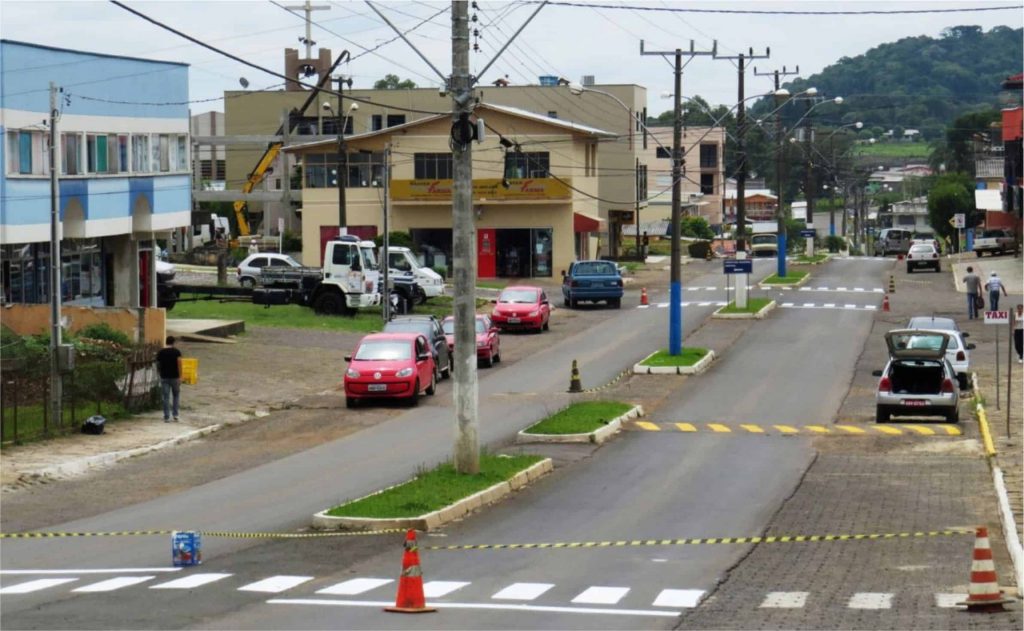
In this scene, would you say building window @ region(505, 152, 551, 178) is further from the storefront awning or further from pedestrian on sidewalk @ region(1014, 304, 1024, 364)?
pedestrian on sidewalk @ region(1014, 304, 1024, 364)

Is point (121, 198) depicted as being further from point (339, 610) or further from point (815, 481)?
point (339, 610)

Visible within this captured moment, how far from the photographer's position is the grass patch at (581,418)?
31641 mm

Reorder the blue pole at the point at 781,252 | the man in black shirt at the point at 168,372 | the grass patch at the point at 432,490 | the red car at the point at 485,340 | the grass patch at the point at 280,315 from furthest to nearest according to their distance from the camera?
1. the blue pole at the point at 781,252
2. the grass patch at the point at 280,315
3. the red car at the point at 485,340
4. the man in black shirt at the point at 168,372
5. the grass patch at the point at 432,490

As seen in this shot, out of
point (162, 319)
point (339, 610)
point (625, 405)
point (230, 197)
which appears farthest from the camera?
point (230, 197)

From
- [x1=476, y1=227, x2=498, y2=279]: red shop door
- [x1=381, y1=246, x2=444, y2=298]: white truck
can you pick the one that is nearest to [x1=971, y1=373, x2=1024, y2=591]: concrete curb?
[x1=381, y1=246, x2=444, y2=298]: white truck

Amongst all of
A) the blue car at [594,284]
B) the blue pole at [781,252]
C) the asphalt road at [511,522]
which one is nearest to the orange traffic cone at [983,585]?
the asphalt road at [511,522]

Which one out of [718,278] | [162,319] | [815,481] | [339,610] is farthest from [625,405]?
[718,278]

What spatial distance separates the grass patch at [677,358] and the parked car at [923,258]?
3587 cm

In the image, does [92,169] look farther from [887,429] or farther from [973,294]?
[973,294]

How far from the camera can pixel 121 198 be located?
46094 mm

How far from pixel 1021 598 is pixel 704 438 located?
52.9 feet

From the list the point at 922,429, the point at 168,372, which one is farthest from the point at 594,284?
the point at 168,372

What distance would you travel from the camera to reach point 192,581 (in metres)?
17.4

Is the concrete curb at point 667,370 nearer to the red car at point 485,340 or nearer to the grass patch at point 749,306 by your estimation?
the red car at point 485,340
